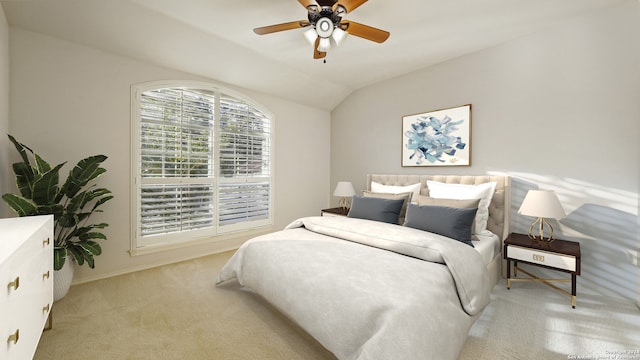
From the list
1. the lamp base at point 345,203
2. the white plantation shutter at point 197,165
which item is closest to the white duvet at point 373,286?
the white plantation shutter at point 197,165

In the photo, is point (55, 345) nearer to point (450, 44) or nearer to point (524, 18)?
point (450, 44)

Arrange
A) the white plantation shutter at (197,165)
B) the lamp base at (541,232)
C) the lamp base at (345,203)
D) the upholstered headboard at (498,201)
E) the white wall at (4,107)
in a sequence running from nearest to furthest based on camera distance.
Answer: the white wall at (4,107)
the lamp base at (541,232)
the upholstered headboard at (498,201)
the white plantation shutter at (197,165)
the lamp base at (345,203)

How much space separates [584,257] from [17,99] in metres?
5.68

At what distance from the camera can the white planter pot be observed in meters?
2.26

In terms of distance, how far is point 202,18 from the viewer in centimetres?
261

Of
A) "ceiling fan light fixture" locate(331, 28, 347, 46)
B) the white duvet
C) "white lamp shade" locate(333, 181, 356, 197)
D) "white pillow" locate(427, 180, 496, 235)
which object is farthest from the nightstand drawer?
"ceiling fan light fixture" locate(331, 28, 347, 46)

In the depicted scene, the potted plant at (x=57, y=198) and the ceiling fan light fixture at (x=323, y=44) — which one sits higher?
the ceiling fan light fixture at (x=323, y=44)

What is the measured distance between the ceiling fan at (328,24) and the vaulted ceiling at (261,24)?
1.07 ft

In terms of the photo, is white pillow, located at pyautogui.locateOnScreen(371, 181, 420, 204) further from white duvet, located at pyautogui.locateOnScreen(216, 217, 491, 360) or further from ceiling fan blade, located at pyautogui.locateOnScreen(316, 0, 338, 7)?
ceiling fan blade, located at pyautogui.locateOnScreen(316, 0, 338, 7)

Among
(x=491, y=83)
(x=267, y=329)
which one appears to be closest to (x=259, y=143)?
(x=267, y=329)

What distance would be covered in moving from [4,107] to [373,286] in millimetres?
3365

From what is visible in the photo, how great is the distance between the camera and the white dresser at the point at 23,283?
3.28 feet

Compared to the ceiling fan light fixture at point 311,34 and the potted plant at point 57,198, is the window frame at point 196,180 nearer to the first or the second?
the potted plant at point 57,198

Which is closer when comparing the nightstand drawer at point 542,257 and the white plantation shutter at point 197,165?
the nightstand drawer at point 542,257
